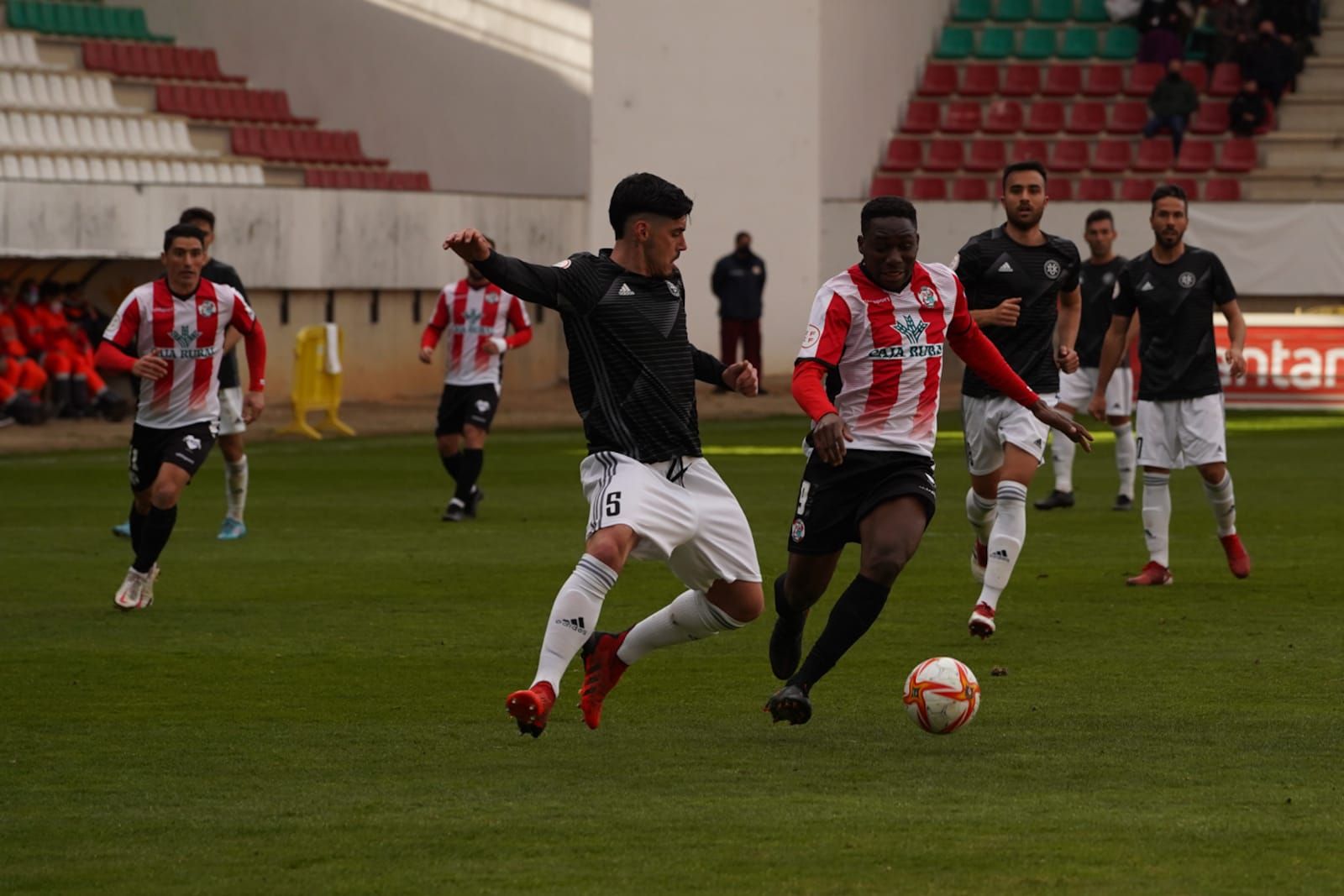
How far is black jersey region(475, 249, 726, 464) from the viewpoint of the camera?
7.36m

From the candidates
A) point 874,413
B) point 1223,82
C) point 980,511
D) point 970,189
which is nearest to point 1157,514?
point 980,511

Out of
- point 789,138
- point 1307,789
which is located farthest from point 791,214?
point 1307,789

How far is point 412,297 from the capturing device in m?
29.6

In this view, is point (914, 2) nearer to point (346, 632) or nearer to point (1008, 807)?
point (346, 632)

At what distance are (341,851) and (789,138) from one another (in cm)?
2725

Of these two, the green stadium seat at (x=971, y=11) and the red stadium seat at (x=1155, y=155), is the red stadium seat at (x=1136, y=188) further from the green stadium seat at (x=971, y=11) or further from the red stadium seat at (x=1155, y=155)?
the green stadium seat at (x=971, y=11)

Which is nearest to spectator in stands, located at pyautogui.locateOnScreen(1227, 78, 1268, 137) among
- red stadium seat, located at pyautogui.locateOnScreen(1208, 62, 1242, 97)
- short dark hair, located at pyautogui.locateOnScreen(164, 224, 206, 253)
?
red stadium seat, located at pyautogui.locateOnScreen(1208, 62, 1242, 97)

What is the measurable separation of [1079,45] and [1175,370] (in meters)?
25.6

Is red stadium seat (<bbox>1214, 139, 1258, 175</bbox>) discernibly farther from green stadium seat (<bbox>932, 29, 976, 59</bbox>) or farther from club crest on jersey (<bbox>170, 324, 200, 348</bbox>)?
club crest on jersey (<bbox>170, 324, 200, 348</bbox>)

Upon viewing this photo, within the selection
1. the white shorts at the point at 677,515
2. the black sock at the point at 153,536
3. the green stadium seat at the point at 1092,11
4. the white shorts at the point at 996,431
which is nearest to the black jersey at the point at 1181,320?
the white shorts at the point at 996,431

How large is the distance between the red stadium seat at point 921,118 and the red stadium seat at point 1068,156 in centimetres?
200

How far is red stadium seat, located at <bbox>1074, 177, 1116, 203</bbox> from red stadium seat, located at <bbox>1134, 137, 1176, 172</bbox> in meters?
0.72

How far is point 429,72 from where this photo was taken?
3472 centimetres

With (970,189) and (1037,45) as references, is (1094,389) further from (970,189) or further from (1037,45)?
(1037,45)
